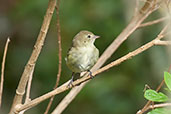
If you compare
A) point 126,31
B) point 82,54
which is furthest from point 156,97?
point 82,54

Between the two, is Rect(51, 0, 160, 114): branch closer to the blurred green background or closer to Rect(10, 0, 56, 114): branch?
Rect(10, 0, 56, 114): branch

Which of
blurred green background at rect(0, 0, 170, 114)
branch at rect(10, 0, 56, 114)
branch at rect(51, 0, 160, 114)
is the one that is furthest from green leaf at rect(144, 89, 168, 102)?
blurred green background at rect(0, 0, 170, 114)

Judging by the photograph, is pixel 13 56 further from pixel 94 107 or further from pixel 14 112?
pixel 14 112

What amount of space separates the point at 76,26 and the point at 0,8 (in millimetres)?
1470

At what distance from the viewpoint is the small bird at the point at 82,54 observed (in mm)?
3414

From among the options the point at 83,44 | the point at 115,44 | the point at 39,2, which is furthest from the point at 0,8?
the point at 115,44

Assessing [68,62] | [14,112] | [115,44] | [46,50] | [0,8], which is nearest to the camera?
[14,112]

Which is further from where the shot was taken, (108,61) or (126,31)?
(108,61)

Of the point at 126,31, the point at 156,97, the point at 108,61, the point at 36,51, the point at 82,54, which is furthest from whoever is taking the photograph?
the point at 108,61

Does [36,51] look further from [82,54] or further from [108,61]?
[108,61]

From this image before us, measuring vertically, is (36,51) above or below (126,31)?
above

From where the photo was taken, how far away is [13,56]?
5688 mm

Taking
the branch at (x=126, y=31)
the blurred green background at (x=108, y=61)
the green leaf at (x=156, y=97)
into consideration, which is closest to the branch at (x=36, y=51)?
the branch at (x=126, y=31)

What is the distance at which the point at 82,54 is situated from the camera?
11.8 ft
